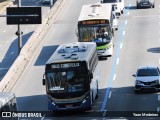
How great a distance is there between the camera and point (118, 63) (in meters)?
55.1

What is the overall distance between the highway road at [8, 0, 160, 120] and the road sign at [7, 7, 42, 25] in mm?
4892

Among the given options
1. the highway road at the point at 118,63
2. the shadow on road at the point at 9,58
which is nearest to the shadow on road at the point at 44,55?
the highway road at the point at 118,63

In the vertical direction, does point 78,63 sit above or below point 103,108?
above

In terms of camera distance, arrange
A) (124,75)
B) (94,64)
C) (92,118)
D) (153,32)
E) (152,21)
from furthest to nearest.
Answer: (152,21), (153,32), (124,75), (94,64), (92,118)

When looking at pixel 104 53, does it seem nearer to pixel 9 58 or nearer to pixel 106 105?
pixel 9 58

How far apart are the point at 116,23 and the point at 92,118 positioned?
29.8 metres

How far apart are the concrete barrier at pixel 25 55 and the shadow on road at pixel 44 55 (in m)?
0.80

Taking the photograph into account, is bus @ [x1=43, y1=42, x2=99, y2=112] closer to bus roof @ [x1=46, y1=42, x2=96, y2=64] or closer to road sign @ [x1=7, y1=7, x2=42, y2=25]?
bus roof @ [x1=46, y1=42, x2=96, y2=64]

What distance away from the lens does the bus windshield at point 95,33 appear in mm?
55406

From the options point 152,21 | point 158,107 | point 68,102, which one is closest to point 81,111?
point 68,102

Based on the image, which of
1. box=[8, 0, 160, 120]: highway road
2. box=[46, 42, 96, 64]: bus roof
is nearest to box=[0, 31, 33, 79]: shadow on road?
box=[8, 0, 160, 120]: highway road

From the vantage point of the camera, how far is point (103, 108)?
41.3 metres

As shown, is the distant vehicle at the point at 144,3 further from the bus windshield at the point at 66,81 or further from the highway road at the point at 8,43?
the bus windshield at the point at 66,81

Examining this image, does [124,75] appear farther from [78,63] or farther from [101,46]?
[78,63]
